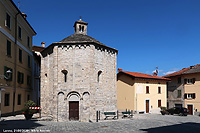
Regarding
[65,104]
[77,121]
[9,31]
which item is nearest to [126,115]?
[77,121]

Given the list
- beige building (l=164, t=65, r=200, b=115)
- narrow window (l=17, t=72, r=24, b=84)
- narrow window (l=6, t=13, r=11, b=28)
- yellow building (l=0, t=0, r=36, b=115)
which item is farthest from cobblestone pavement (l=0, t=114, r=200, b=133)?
beige building (l=164, t=65, r=200, b=115)

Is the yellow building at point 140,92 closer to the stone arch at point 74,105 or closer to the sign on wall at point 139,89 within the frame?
the sign on wall at point 139,89

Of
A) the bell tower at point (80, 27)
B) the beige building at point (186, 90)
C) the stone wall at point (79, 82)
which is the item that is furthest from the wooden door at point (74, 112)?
the beige building at point (186, 90)

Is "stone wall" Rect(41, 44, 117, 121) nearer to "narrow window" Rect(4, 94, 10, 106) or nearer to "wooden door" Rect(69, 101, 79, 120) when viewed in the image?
"wooden door" Rect(69, 101, 79, 120)

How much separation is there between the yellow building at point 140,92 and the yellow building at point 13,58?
→ 16080mm

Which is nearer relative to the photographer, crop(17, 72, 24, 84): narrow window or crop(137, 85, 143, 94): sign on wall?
crop(17, 72, 24, 84): narrow window

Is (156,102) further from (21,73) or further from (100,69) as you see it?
(21,73)

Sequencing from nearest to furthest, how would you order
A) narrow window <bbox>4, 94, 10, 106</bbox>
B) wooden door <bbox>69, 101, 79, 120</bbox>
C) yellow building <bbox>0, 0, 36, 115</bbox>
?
wooden door <bbox>69, 101, 79, 120</bbox> < yellow building <bbox>0, 0, 36, 115</bbox> < narrow window <bbox>4, 94, 10, 106</bbox>

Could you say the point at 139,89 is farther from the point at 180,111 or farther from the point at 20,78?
the point at 20,78

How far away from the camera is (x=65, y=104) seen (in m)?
18.1

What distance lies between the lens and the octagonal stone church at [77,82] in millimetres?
18016

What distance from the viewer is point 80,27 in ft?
76.7

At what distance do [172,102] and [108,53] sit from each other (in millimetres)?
20246

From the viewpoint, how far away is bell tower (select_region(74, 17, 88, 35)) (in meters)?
23.1
